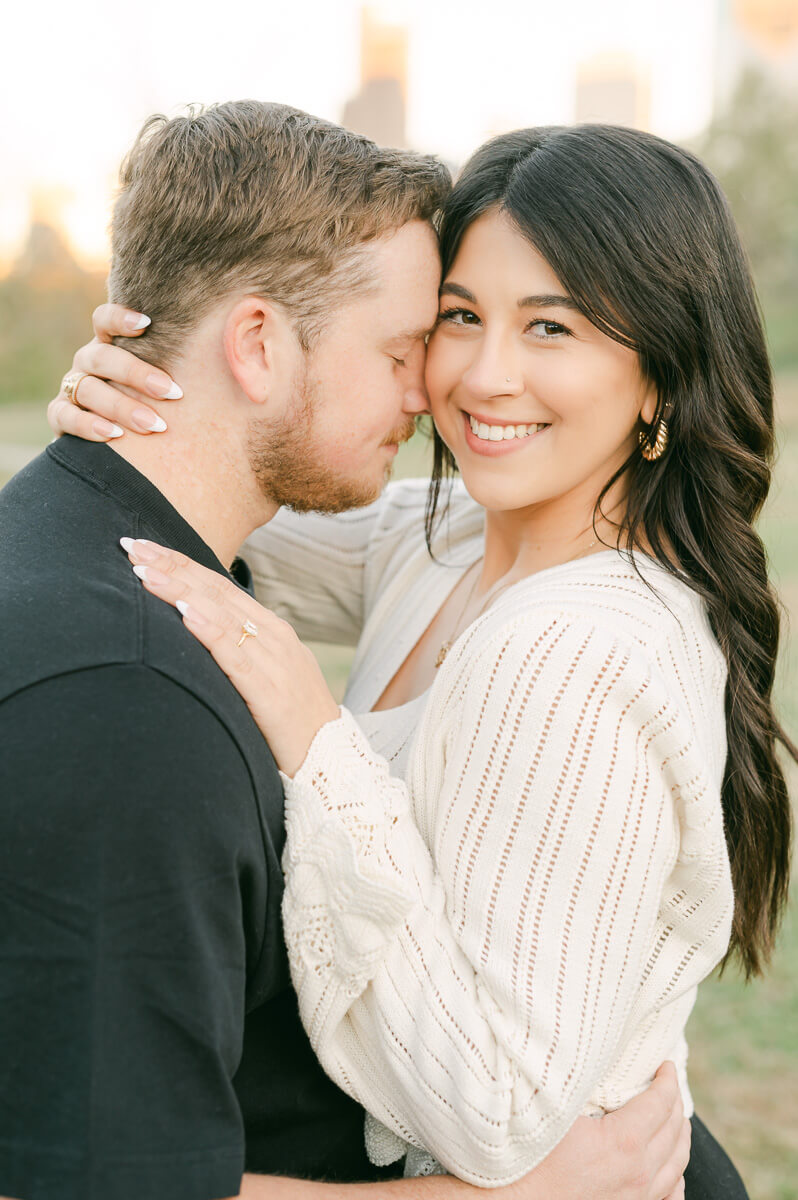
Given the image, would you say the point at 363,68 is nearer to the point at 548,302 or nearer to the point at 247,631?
the point at 548,302

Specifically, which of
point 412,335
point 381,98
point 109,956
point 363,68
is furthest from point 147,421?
point 363,68

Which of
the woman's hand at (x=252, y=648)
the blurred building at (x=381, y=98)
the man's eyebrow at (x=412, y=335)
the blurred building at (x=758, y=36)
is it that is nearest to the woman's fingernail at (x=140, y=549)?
the woman's hand at (x=252, y=648)

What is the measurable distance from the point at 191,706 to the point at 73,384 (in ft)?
2.60

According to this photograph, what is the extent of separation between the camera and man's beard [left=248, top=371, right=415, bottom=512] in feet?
6.27

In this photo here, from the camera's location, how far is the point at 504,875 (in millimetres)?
1589

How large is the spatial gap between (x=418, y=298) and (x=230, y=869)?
1137 millimetres

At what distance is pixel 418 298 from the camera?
2047 millimetres

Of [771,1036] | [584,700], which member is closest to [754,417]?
[584,700]

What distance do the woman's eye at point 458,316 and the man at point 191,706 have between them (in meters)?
0.06

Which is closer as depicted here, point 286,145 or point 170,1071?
point 170,1071

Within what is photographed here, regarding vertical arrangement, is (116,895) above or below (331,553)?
above

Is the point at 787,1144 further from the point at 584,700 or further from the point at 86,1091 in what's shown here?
the point at 86,1091

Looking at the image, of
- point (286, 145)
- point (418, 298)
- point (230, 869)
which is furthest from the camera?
point (418, 298)

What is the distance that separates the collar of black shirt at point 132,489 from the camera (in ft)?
5.42
